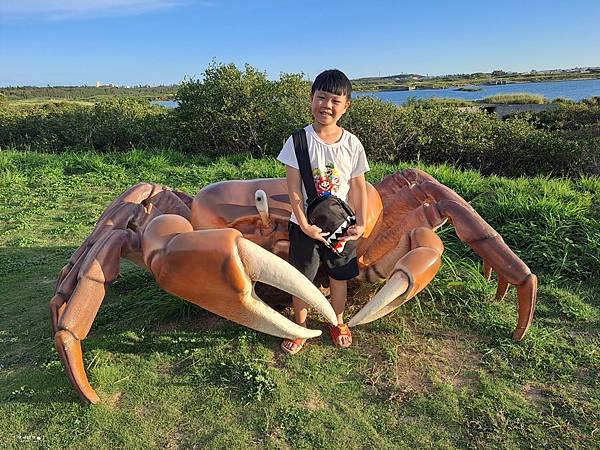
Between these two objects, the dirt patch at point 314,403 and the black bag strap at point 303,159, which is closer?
the dirt patch at point 314,403

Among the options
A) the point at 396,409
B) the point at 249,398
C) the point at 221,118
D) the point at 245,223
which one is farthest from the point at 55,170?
the point at 396,409

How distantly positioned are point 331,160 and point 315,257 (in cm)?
55

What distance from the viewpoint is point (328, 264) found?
290 cm

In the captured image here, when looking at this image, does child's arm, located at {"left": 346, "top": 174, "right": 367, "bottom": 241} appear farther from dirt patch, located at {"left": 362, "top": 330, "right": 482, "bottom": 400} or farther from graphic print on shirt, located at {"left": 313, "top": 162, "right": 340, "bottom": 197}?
dirt patch, located at {"left": 362, "top": 330, "right": 482, "bottom": 400}

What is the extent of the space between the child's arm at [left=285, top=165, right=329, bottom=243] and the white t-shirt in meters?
0.05

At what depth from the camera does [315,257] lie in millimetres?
2857

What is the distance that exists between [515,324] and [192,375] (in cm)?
199

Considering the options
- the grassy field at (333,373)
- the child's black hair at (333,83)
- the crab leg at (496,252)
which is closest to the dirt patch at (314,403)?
Result: the grassy field at (333,373)

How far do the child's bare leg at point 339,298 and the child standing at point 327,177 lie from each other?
3 centimetres

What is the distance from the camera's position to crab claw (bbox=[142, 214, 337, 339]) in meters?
2.29

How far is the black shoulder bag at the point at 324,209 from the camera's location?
2.71 metres

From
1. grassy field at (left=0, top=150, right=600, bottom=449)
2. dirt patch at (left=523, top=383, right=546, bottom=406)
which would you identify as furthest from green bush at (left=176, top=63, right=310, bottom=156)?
dirt patch at (left=523, top=383, right=546, bottom=406)

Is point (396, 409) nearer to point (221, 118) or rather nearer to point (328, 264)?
point (328, 264)

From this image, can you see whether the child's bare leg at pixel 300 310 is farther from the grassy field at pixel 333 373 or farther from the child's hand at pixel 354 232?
the child's hand at pixel 354 232
